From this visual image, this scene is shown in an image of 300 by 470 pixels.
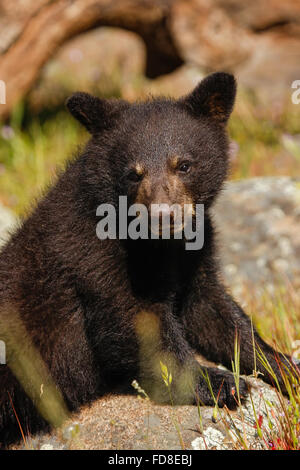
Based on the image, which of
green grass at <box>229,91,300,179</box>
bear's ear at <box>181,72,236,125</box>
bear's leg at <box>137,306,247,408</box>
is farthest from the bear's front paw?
green grass at <box>229,91,300,179</box>

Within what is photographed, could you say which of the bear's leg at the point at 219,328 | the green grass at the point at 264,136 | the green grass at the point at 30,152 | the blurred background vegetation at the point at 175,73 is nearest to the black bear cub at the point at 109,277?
the bear's leg at the point at 219,328

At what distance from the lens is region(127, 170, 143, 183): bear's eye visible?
127 inches

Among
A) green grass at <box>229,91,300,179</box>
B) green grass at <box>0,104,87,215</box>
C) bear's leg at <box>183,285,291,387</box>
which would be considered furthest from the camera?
green grass at <box>229,91,300,179</box>

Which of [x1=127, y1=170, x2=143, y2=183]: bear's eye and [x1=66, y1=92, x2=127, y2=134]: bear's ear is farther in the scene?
[x1=66, y1=92, x2=127, y2=134]: bear's ear

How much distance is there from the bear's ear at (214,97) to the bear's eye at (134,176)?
586 mm

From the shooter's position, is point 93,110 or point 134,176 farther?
point 93,110

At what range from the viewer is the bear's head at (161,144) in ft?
10.6

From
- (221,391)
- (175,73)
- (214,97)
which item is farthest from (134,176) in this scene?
(175,73)

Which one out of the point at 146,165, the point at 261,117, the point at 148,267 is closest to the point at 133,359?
the point at 148,267

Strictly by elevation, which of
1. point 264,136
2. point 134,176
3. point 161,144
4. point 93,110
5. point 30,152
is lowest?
point 134,176

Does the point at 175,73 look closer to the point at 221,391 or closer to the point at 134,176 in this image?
the point at 134,176

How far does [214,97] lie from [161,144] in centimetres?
51

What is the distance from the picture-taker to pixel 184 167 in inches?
131

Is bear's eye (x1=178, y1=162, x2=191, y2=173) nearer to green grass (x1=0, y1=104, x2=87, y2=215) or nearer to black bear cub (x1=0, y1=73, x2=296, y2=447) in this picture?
black bear cub (x1=0, y1=73, x2=296, y2=447)
